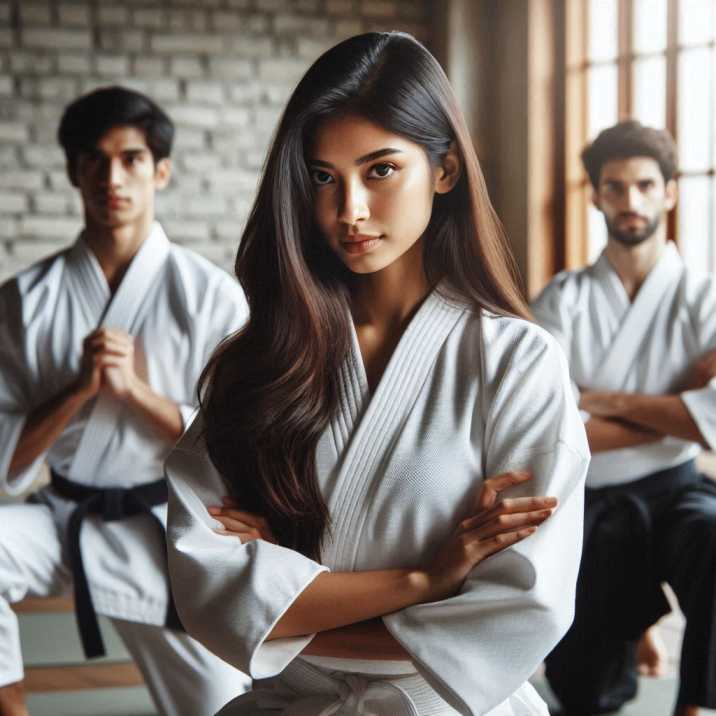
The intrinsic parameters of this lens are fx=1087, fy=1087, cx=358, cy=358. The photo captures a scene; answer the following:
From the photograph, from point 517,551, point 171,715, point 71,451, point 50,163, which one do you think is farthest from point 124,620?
point 50,163

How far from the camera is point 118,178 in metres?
2.68

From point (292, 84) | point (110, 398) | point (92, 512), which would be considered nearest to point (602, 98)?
point (292, 84)

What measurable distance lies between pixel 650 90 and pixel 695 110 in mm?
339

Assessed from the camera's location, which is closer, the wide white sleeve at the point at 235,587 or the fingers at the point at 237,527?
the wide white sleeve at the point at 235,587

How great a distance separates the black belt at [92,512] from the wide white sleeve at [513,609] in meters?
1.32

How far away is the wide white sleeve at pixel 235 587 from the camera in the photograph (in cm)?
131

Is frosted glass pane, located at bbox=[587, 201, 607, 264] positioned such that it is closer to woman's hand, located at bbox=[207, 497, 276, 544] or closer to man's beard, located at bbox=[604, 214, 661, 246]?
man's beard, located at bbox=[604, 214, 661, 246]

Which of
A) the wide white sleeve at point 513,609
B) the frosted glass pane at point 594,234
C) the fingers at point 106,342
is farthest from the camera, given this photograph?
the frosted glass pane at point 594,234

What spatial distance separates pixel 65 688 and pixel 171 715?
0.66 metres

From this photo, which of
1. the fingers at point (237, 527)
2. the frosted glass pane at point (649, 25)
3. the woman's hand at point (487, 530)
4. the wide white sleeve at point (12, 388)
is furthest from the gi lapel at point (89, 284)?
the frosted glass pane at point (649, 25)

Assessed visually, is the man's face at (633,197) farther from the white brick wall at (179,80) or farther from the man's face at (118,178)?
the white brick wall at (179,80)

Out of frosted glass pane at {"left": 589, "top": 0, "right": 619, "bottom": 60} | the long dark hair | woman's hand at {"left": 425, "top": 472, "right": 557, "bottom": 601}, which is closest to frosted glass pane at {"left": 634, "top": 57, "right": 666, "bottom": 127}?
frosted glass pane at {"left": 589, "top": 0, "right": 619, "bottom": 60}

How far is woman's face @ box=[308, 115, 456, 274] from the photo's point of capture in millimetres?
1333

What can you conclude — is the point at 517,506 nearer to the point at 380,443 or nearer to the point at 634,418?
the point at 380,443
